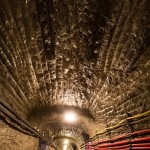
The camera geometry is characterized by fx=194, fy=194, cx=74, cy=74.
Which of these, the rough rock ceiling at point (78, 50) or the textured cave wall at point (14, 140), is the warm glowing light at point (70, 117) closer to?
the textured cave wall at point (14, 140)

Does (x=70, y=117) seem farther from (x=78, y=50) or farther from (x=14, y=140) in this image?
(x=78, y=50)

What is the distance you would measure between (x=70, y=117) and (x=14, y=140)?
2.46 metres

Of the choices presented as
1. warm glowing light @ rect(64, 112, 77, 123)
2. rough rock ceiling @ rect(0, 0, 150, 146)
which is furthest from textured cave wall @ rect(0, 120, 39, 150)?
warm glowing light @ rect(64, 112, 77, 123)

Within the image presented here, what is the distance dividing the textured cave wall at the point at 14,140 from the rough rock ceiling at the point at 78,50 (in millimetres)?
559

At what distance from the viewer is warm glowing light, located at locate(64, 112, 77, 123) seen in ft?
20.5

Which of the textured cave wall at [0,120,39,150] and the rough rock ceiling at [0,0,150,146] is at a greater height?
the rough rock ceiling at [0,0,150,146]

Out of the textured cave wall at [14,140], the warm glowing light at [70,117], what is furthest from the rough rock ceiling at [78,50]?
the warm glowing light at [70,117]

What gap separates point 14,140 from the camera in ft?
13.9

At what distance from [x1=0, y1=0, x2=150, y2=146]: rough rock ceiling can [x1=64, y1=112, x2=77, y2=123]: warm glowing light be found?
153 centimetres

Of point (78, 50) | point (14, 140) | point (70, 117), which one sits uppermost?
point (78, 50)

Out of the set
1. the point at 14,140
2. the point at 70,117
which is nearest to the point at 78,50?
the point at 14,140

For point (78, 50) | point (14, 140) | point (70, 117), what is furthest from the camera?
point (70, 117)

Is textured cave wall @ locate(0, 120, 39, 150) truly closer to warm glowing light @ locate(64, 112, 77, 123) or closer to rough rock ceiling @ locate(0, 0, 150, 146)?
rough rock ceiling @ locate(0, 0, 150, 146)

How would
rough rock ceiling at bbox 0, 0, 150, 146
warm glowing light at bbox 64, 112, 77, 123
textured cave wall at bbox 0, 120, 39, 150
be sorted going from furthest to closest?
warm glowing light at bbox 64, 112, 77, 123, textured cave wall at bbox 0, 120, 39, 150, rough rock ceiling at bbox 0, 0, 150, 146
